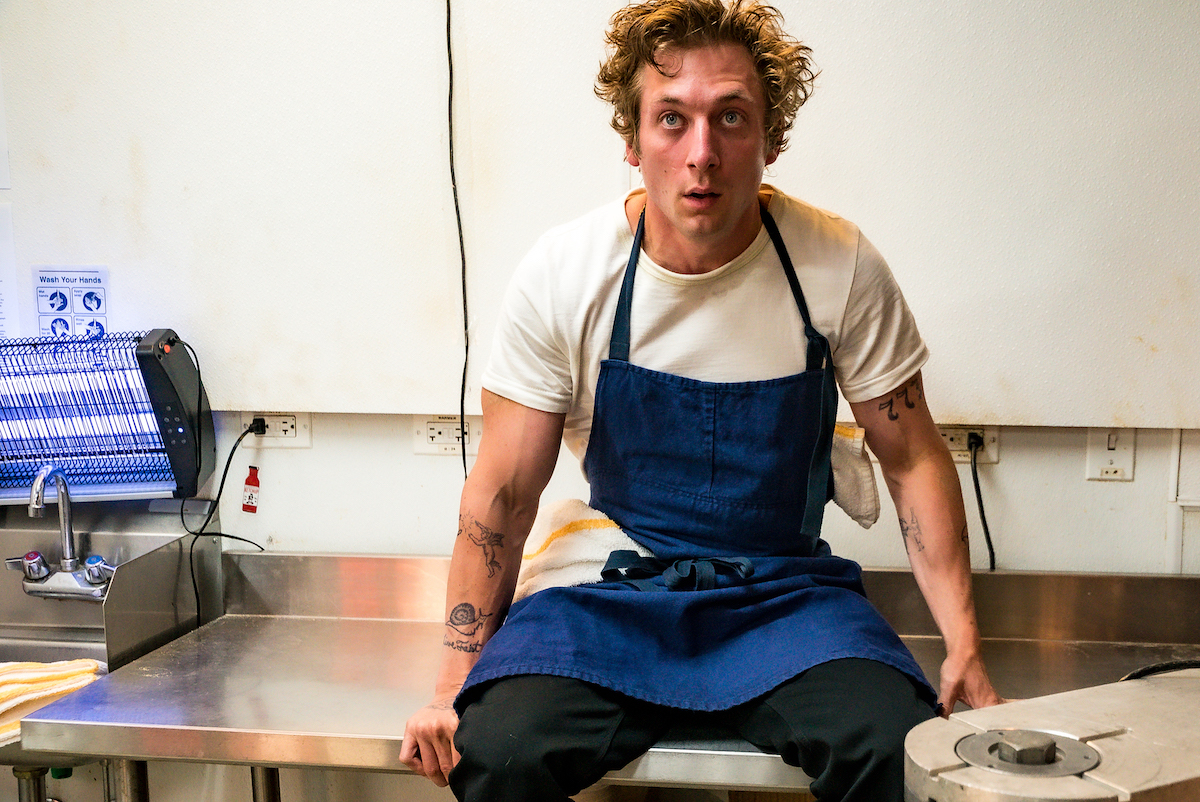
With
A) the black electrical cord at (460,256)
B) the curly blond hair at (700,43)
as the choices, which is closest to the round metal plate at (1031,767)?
the curly blond hair at (700,43)

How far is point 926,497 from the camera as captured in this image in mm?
1377

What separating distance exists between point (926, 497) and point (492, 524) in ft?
2.04

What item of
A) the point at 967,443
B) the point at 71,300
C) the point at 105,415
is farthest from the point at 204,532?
the point at 967,443

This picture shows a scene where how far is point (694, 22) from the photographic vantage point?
1.27 metres

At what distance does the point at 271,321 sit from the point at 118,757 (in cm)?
86

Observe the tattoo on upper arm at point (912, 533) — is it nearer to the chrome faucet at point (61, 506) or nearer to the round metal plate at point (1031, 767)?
the round metal plate at point (1031, 767)

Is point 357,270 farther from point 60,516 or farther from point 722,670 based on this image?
point 722,670

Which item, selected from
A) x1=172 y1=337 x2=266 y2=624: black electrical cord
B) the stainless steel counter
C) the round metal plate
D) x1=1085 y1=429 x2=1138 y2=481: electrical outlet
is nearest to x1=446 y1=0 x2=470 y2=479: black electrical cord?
the stainless steel counter

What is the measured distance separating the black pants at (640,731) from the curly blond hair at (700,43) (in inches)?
29.1

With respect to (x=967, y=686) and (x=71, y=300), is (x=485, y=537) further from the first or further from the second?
(x=71, y=300)

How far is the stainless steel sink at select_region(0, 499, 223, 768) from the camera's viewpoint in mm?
1899

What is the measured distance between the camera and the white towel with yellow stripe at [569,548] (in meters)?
1.38

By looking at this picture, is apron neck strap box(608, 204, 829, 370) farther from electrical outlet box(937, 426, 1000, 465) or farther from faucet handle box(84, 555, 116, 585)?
faucet handle box(84, 555, 116, 585)

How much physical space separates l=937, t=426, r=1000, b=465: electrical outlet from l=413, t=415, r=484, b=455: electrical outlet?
92 centimetres
